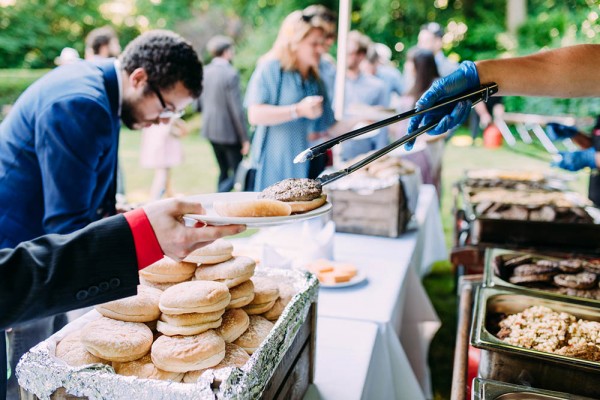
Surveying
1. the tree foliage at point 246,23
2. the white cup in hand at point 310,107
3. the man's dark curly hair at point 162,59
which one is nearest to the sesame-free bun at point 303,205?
the man's dark curly hair at point 162,59

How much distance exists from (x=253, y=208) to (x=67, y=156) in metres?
0.81

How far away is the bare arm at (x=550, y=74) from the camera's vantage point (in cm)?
163

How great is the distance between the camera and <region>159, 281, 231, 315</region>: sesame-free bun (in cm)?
104

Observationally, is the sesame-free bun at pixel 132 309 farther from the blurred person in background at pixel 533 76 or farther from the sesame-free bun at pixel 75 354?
the blurred person in background at pixel 533 76

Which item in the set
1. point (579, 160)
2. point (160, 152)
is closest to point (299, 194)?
point (579, 160)

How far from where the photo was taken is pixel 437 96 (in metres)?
1.59

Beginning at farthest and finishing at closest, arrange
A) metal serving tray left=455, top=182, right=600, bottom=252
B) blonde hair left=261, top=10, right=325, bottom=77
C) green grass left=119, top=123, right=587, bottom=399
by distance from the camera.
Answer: green grass left=119, top=123, right=587, bottom=399 < blonde hair left=261, top=10, right=325, bottom=77 < metal serving tray left=455, top=182, right=600, bottom=252

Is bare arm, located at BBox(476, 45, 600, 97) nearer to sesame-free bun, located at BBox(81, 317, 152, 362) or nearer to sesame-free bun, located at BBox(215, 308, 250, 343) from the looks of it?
sesame-free bun, located at BBox(215, 308, 250, 343)

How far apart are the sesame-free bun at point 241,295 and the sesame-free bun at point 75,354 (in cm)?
30

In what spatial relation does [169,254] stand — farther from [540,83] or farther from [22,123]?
[540,83]

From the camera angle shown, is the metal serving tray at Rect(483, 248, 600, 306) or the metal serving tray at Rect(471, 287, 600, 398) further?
the metal serving tray at Rect(483, 248, 600, 306)

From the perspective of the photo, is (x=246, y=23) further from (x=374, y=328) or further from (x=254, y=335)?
(x=254, y=335)

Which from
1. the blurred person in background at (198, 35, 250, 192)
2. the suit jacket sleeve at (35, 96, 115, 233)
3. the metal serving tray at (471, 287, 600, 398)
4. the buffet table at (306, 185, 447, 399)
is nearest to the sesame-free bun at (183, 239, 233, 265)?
the buffet table at (306, 185, 447, 399)

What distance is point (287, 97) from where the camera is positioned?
3338mm
